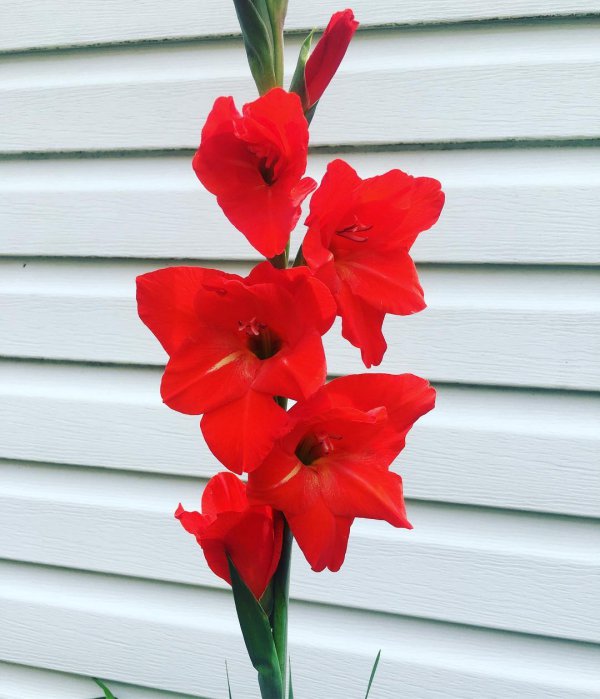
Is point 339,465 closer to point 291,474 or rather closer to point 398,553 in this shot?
point 291,474

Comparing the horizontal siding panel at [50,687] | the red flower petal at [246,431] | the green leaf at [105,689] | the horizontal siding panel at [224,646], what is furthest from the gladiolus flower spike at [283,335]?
the horizontal siding panel at [50,687]

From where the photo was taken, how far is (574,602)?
1.04 m

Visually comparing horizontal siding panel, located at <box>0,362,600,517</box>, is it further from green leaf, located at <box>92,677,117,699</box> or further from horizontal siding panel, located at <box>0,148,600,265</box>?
green leaf, located at <box>92,677,117,699</box>

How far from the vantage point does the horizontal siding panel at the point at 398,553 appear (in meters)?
1.04

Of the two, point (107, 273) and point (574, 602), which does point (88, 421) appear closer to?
point (107, 273)

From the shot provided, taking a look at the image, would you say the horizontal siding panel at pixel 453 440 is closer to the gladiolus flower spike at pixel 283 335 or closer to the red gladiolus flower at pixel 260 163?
the gladiolus flower spike at pixel 283 335

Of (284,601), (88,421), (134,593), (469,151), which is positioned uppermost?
(469,151)

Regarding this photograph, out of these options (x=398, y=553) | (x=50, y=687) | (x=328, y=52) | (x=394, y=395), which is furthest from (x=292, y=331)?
(x=50, y=687)

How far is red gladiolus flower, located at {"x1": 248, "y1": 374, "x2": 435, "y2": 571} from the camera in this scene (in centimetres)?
53

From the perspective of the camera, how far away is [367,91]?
3.25 feet

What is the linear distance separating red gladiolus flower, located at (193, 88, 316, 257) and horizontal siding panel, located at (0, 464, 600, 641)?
72cm

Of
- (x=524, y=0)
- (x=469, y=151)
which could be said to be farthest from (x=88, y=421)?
(x=524, y=0)

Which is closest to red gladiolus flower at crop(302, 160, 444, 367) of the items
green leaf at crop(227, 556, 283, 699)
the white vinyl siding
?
green leaf at crop(227, 556, 283, 699)

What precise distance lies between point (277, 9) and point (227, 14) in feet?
1.59
